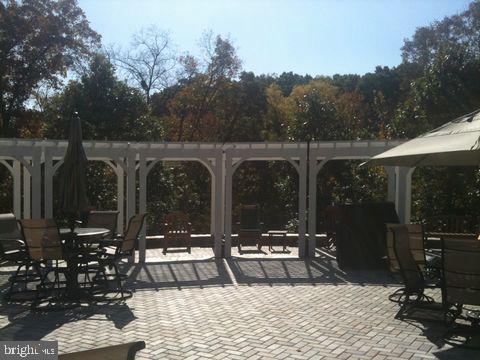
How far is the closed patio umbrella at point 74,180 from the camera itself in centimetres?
683

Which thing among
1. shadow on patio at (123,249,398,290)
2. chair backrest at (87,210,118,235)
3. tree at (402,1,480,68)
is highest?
tree at (402,1,480,68)

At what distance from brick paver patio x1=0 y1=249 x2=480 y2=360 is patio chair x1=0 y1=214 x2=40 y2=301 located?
0.54m

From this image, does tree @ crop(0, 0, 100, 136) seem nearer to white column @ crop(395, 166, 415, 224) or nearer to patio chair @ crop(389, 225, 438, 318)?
white column @ crop(395, 166, 415, 224)

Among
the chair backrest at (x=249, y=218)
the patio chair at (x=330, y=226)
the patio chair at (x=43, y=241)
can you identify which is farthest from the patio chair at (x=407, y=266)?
the chair backrest at (x=249, y=218)

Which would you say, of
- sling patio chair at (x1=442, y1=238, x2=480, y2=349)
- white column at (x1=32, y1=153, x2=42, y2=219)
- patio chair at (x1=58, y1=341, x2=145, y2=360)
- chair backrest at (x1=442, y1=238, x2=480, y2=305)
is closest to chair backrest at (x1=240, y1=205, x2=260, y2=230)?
white column at (x1=32, y1=153, x2=42, y2=219)

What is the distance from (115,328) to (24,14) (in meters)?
17.2

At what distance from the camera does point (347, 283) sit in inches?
319

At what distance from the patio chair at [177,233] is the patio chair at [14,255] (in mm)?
3309

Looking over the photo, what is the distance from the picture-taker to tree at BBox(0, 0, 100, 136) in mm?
18797

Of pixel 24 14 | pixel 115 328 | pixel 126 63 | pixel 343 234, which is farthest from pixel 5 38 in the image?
pixel 115 328

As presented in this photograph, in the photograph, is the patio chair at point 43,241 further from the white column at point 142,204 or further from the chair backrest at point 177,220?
the chair backrest at point 177,220

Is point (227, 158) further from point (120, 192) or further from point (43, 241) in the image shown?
point (43, 241)

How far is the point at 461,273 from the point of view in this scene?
4898 millimetres

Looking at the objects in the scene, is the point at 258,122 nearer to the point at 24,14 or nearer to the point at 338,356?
the point at 24,14
